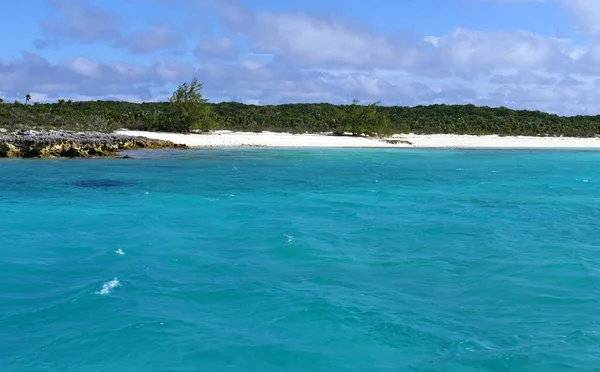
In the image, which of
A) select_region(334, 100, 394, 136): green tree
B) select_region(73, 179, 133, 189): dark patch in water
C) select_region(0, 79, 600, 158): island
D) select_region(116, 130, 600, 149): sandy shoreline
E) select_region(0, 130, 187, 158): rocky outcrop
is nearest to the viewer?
select_region(73, 179, 133, 189): dark patch in water

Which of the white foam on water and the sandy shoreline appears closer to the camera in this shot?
the white foam on water

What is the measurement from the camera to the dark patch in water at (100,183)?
26.9 m

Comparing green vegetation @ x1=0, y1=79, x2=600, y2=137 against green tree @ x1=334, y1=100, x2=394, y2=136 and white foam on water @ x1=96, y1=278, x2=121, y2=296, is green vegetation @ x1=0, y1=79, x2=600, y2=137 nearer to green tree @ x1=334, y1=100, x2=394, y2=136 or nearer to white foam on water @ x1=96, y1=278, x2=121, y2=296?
green tree @ x1=334, y1=100, x2=394, y2=136

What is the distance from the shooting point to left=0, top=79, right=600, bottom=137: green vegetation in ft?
199

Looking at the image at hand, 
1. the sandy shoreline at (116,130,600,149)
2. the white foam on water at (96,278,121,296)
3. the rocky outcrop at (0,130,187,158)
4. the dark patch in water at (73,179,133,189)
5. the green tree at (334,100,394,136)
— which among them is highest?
the green tree at (334,100,394,136)

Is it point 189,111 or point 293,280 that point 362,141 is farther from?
point 293,280

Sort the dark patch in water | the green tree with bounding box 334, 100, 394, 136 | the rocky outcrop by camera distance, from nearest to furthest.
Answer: the dark patch in water → the rocky outcrop → the green tree with bounding box 334, 100, 394, 136

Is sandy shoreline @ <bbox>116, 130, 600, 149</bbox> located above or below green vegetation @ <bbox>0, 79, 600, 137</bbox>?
below

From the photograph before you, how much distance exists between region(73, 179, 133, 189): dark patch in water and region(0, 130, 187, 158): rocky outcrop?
1232cm

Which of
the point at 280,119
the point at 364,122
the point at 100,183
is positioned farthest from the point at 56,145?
the point at 280,119

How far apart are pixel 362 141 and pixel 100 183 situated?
135 ft

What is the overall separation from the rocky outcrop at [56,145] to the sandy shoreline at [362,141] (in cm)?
1056

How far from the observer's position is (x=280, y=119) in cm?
8262

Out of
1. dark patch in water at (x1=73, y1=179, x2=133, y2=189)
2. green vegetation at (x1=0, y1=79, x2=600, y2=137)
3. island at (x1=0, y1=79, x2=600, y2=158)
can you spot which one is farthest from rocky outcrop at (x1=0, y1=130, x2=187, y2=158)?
dark patch in water at (x1=73, y1=179, x2=133, y2=189)
